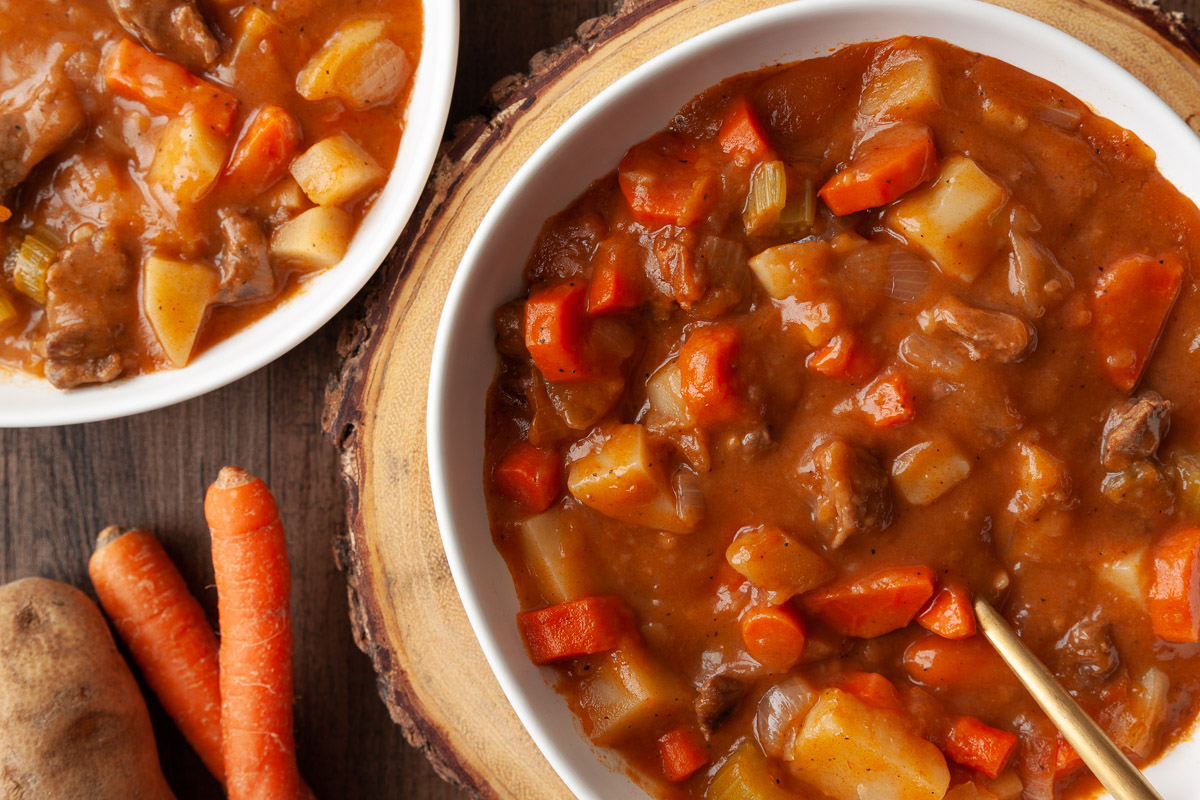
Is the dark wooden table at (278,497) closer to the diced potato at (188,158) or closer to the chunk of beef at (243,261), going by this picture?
the chunk of beef at (243,261)

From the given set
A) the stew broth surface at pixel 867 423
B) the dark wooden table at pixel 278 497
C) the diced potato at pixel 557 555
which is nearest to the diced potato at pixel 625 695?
the stew broth surface at pixel 867 423

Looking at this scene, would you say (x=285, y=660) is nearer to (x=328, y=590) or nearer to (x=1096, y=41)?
(x=328, y=590)

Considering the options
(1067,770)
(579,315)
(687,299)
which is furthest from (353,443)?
(1067,770)

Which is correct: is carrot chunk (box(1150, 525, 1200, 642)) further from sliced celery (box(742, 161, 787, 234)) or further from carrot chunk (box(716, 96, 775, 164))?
carrot chunk (box(716, 96, 775, 164))

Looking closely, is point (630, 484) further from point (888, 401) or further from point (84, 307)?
point (84, 307)

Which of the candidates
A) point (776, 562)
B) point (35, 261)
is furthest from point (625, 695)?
point (35, 261)

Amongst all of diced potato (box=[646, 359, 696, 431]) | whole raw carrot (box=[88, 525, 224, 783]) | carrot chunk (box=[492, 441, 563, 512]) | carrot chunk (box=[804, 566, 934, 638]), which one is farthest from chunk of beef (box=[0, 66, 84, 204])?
carrot chunk (box=[804, 566, 934, 638])
